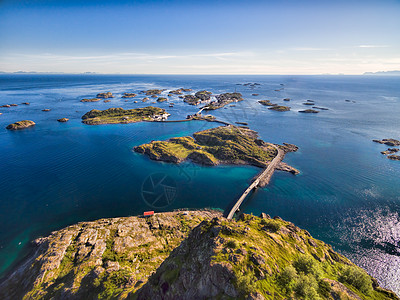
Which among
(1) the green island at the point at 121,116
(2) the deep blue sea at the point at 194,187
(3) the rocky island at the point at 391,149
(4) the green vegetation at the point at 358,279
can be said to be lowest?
(2) the deep blue sea at the point at 194,187

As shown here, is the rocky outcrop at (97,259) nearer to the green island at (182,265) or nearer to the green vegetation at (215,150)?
the green island at (182,265)

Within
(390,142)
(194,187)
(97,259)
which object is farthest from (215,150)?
(390,142)

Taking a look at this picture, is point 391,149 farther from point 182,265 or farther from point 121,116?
point 121,116

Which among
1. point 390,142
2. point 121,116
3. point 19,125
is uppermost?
point 121,116

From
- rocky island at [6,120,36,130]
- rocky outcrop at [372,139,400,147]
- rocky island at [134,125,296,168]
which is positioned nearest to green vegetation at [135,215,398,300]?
rocky island at [134,125,296,168]

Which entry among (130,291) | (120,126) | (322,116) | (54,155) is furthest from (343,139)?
(54,155)

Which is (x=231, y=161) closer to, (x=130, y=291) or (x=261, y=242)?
(x=261, y=242)

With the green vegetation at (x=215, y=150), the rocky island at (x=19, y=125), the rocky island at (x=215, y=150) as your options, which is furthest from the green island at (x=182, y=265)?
the rocky island at (x=19, y=125)
